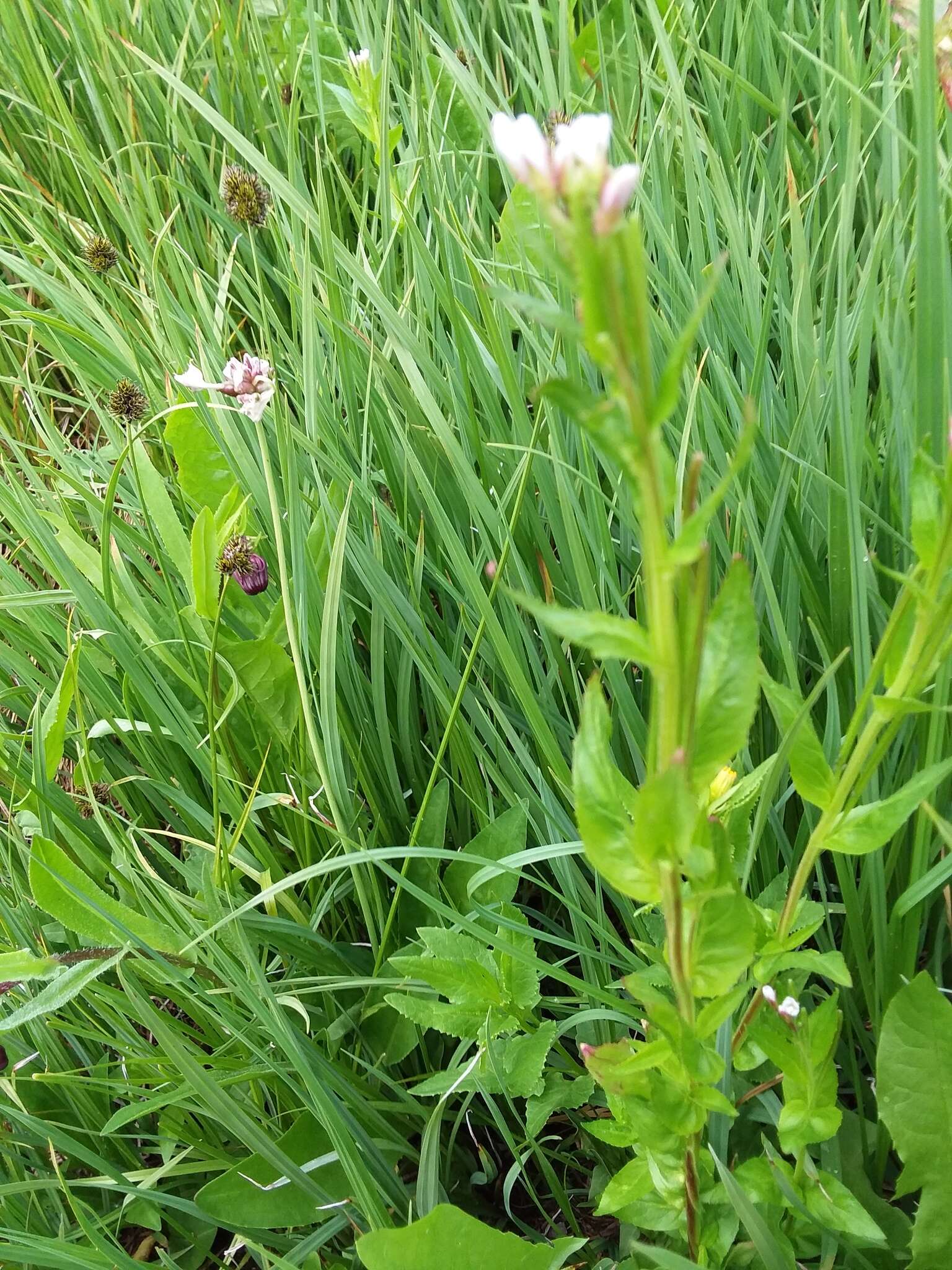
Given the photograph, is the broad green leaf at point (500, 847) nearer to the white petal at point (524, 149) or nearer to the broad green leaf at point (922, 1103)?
the broad green leaf at point (922, 1103)

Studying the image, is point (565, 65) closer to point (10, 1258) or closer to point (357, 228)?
point (357, 228)

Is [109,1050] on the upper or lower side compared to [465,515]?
lower

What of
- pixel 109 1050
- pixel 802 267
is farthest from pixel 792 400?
pixel 109 1050

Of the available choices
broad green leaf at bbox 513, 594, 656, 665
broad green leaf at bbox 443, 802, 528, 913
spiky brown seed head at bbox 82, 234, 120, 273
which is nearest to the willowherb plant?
broad green leaf at bbox 513, 594, 656, 665

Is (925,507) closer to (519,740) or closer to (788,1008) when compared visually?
(788,1008)

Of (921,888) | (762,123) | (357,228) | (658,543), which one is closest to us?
(658,543)

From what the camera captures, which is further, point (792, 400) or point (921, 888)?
point (792, 400)
